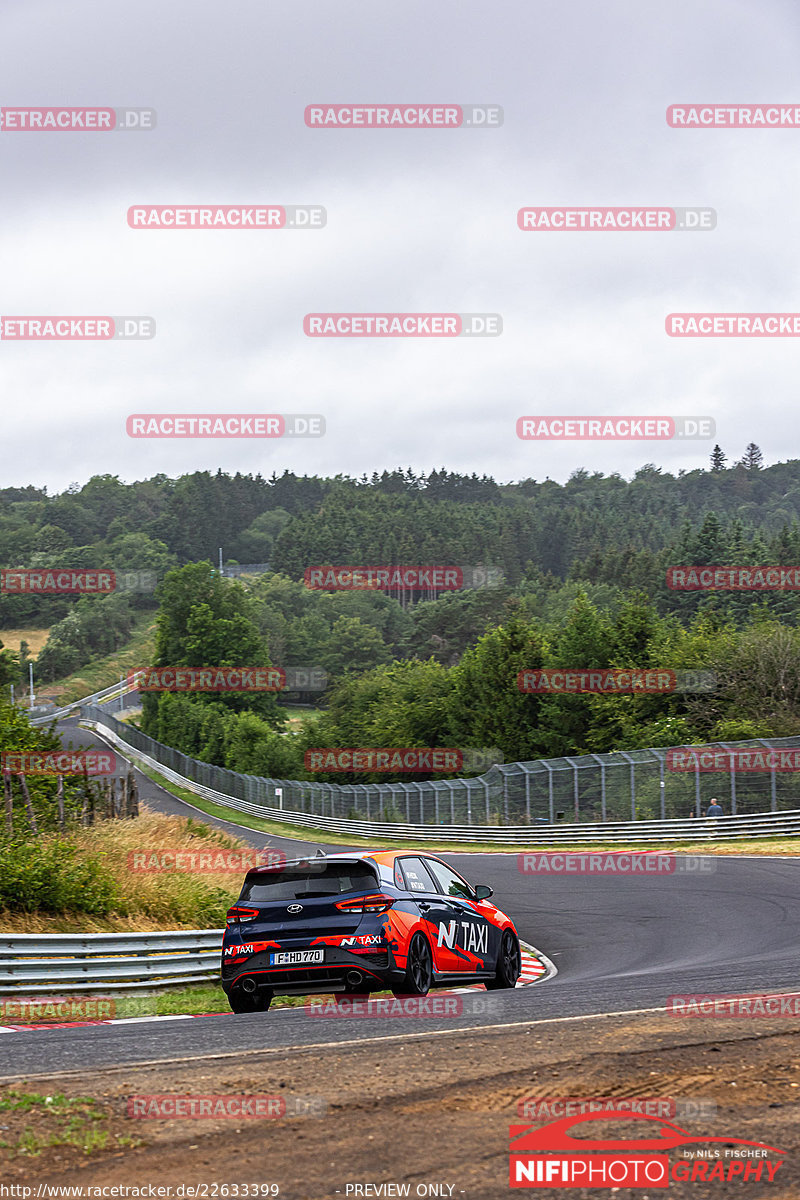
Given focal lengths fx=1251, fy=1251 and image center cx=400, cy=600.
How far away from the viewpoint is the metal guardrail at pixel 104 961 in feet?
39.5

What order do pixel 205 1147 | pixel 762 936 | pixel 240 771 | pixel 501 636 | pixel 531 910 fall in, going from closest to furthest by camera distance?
1. pixel 205 1147
2. pixel 762 936
3. pixel 531 910
4. pixel 501 636
5. pixel 240 771

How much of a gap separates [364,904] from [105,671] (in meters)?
143

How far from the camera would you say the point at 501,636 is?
66.4 m

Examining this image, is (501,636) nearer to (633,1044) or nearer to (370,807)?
(370,807)

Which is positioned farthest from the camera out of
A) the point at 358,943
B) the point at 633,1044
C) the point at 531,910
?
the point at 531,910

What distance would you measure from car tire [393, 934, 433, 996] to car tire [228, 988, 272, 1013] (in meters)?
1.21

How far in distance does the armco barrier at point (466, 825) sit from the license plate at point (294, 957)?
77.5 feet

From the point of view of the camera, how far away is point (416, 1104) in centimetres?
602

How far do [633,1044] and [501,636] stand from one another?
194ft

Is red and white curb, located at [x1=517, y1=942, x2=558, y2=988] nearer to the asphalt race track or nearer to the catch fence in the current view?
the asphalt race track

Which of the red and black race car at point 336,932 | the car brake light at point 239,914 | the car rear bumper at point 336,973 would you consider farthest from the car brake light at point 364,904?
the car brake light at point 239,914

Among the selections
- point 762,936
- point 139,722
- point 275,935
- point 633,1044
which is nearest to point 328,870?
point 275,935

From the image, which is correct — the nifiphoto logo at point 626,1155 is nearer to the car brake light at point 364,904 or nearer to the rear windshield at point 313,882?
the car brake light at point 364,904

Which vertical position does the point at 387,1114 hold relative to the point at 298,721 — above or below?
above
